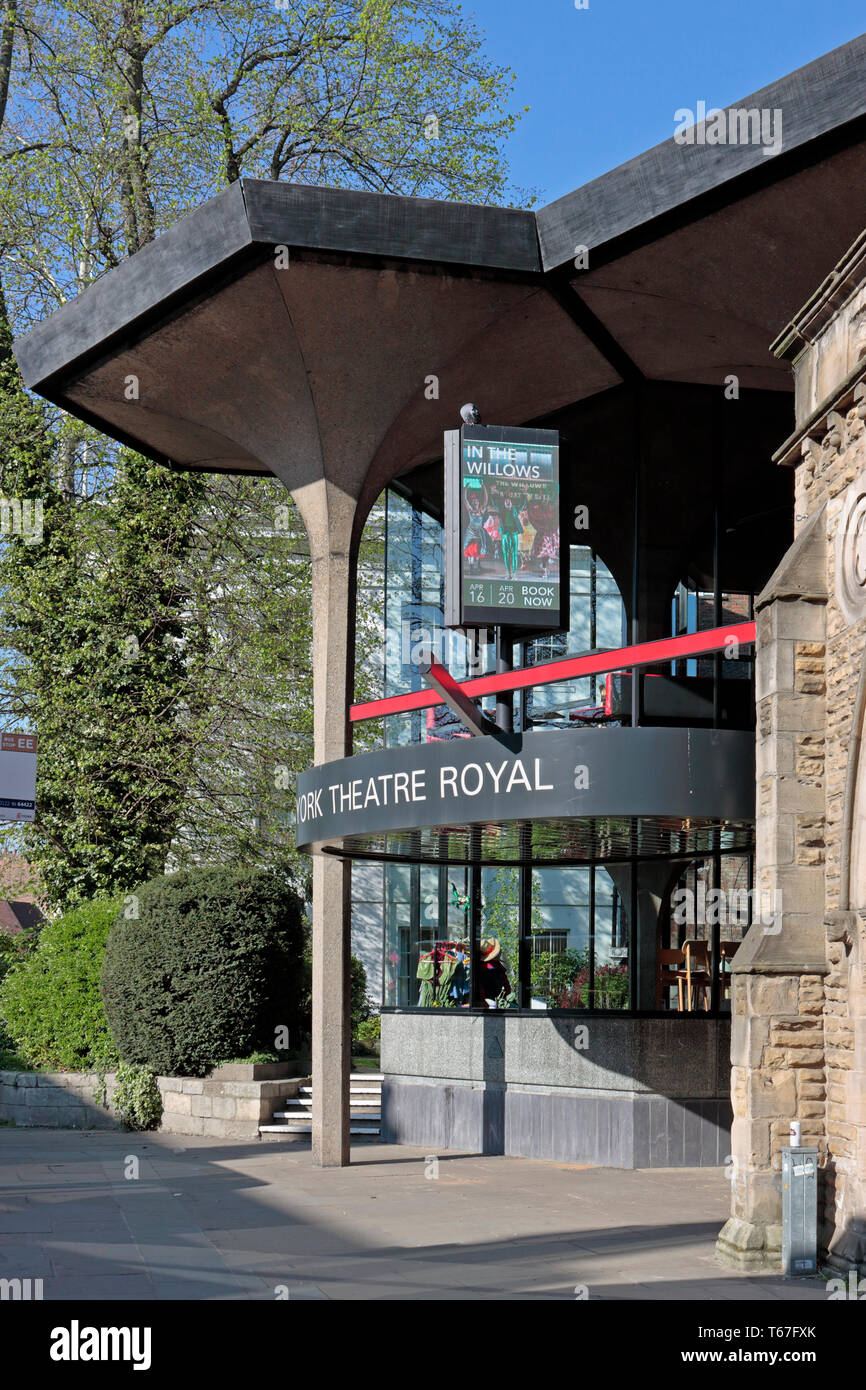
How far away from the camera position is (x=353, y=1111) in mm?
18438

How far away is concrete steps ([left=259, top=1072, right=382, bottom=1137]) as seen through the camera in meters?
17.5

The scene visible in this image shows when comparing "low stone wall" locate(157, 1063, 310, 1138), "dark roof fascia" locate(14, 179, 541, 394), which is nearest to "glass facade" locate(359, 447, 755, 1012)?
"low stone wall" locate(157, 1063, 310, 1138)

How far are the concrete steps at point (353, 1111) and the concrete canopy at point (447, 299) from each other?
7.27 metres

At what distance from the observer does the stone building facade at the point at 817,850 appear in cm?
957

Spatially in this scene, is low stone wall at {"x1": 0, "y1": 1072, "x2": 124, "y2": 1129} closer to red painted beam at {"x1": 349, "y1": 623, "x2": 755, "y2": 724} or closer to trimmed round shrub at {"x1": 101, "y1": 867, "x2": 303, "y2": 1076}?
trimmed round shrub at {"x1": 101, "y1": 867, "x2": 303, "y2": 1076}

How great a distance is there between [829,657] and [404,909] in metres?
9.60

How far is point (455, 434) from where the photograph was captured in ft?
41.2

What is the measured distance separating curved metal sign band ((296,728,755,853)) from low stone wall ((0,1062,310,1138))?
6504 millimetres

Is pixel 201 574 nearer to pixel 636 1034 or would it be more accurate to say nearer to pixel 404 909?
pixel 404 909

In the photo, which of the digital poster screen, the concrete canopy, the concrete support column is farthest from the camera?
the concrete support column

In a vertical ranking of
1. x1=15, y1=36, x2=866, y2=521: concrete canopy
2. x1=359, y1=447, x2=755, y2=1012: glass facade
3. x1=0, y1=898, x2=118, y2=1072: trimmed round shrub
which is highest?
x1=15, y1=36, x2=866, y2=521: concrete canopy

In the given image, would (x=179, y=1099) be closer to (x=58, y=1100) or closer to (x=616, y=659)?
(x=58, y=1100)

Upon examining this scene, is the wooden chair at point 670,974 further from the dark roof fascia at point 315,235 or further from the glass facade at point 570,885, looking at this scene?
the dark roof fascia at point 315,235

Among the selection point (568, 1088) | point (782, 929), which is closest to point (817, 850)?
point (782, 929)
